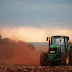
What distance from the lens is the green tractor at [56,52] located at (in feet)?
74.1

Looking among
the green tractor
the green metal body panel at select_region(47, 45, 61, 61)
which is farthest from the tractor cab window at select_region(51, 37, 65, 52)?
the green metal body panel at select_region(47, 45, 61, 61)

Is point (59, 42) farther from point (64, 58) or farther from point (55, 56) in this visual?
point (64, 58)

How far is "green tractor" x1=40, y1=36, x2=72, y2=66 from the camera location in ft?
74.1

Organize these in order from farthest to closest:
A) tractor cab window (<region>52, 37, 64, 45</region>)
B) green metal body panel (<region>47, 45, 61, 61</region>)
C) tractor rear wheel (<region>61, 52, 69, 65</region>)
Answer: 1. tractor cab window (<region>52, 37, 64, 45</region>)
2. green metal body panel (<region>47, 45, 61, 61</region>)
3. tractor rear wheel (<region>61, 52, 69, 65</region>)

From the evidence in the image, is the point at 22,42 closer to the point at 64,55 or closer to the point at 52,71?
the point at 64,55

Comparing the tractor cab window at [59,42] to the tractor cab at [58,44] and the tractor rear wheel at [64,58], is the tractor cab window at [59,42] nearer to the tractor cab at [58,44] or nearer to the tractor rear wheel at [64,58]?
the tractor cab at [58,44]

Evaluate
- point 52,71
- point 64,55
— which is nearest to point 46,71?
point 52,71

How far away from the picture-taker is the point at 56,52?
2278 cm

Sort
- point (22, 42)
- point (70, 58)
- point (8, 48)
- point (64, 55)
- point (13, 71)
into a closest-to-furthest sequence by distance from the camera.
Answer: point (13, 71), point (64, 55), point (70, 58), point (8, 48), point (22, 42)

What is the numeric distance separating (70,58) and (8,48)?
2071cm

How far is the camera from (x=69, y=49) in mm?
23594

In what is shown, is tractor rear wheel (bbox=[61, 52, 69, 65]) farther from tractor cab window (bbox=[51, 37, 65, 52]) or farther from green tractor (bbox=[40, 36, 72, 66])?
tractor cab window (bbox=[51, 37, 65, 52])

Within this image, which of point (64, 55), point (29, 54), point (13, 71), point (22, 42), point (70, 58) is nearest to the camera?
point (13, 71)

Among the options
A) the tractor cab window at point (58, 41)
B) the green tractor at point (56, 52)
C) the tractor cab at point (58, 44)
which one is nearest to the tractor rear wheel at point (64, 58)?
the green tractor at point (56, 52)
